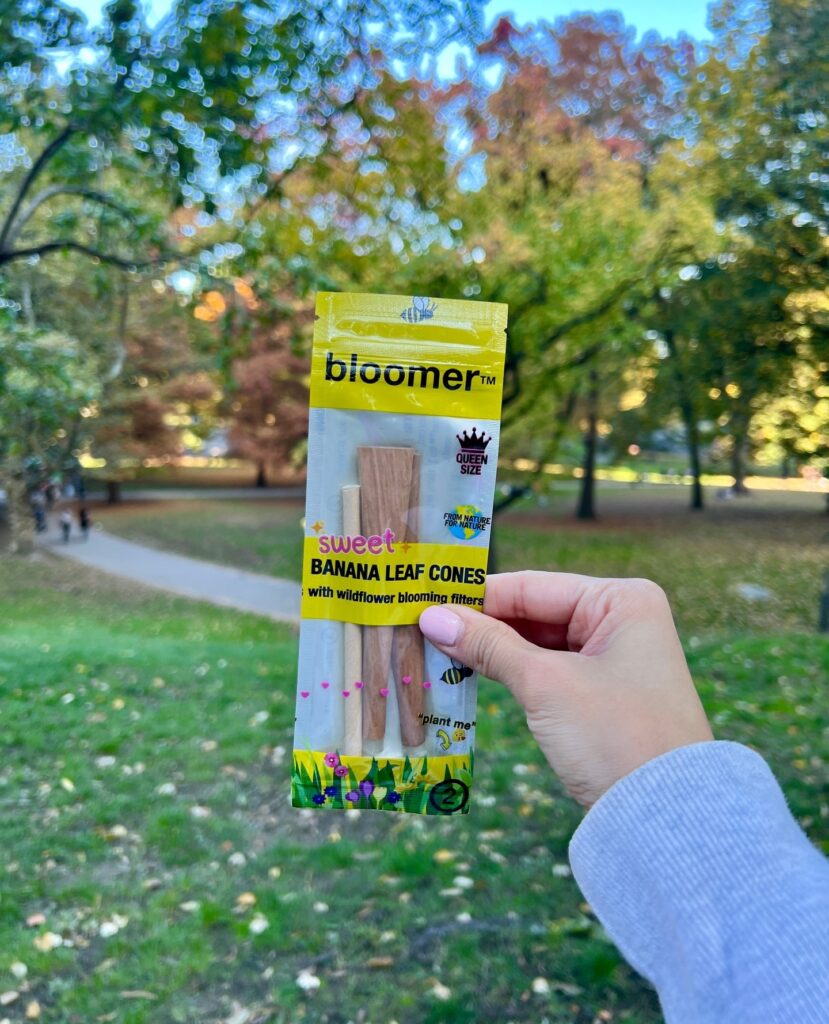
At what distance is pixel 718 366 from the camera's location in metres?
9.08

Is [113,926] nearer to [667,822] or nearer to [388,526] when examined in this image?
[388,526]

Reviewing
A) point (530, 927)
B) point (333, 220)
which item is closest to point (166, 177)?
point (333, 220)

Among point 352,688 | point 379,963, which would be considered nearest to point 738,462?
point 379,963

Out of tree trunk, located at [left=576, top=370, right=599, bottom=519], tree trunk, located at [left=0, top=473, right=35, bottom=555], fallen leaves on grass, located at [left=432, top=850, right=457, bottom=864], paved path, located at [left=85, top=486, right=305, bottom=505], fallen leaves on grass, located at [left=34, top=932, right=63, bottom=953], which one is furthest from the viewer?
paved path, located at [left=85, top=486, right=305, bottom=505]

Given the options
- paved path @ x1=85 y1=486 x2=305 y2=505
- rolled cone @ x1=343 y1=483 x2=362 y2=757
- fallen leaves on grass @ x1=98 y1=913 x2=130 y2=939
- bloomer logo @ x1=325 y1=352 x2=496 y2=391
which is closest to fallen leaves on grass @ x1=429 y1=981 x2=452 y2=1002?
fallen leaves on grass @ x1=98 y1=913 x2=130 y2=939

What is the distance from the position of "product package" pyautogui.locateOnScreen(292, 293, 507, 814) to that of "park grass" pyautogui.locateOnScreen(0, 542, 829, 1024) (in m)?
1.90

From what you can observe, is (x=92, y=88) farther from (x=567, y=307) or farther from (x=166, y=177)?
(x=567, y=307)

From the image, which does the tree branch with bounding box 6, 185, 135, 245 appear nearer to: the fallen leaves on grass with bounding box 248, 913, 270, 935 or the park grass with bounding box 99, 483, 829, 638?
the fallen leaves on grass with bounding box 248, 913, 270, 935

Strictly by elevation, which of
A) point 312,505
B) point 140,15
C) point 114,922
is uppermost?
point 140,15

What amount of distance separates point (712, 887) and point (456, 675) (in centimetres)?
62

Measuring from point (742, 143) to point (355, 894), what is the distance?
6476 mm

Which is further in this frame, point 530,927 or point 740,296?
point 740,296

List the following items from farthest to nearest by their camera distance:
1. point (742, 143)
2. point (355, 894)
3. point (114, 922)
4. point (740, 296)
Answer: point (740, 296) → point (742, 143) → point (355, 894) → point (114, 922)

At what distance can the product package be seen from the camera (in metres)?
1.47
